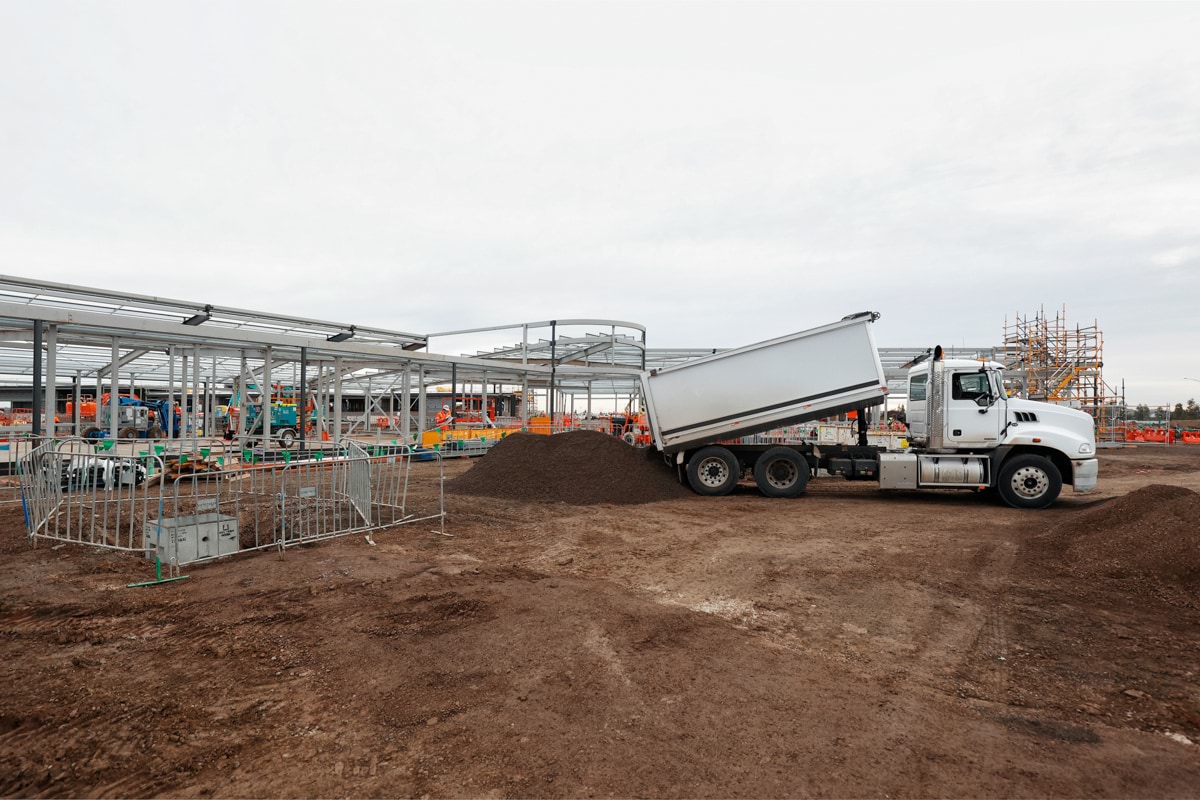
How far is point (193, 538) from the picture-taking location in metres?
6.88

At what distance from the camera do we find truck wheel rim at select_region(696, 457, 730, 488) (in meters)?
13.1

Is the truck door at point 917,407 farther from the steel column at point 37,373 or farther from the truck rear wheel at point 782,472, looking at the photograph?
the steel column at point 37,373

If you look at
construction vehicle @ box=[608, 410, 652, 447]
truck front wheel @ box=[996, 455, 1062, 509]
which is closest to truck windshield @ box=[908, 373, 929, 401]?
truck front wheel @ box=[996, 455, 1062, 509]

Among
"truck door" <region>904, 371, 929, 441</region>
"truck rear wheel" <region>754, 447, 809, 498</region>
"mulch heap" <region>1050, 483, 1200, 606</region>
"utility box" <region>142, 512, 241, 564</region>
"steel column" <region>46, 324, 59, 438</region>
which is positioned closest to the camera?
"mulch heap" <region>1050, 483, 1200, 606</region>

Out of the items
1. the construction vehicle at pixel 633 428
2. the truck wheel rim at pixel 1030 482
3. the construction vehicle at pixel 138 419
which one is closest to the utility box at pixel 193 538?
the truck wheel rim at pixel 1030 482

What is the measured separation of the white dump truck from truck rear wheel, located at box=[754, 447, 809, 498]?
0.07 ft

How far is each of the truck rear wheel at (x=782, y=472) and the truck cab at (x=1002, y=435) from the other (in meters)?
2.39

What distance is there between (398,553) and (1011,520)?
10098mm

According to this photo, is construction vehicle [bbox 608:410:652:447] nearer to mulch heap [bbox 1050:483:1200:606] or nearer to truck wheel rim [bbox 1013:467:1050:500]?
truck wheel rim [bbox 1013:467:1050:500]

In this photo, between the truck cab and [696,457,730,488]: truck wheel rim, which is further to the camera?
[696,457,730,488]: truck wheel rim

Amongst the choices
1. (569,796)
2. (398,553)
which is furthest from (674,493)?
(569,796)

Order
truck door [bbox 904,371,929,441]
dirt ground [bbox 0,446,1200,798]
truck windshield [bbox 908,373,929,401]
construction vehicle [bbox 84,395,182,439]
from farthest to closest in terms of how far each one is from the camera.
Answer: construction vehicle [bbox 84,395,182,439]
truck windshield [bbox 908,373,929,401]
truck door [bbox 904,371,929,441]
dirt ground [bbox 0,446,1200,798]

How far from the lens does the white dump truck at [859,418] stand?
37.7 feet

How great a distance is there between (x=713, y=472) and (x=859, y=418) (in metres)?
3.50
